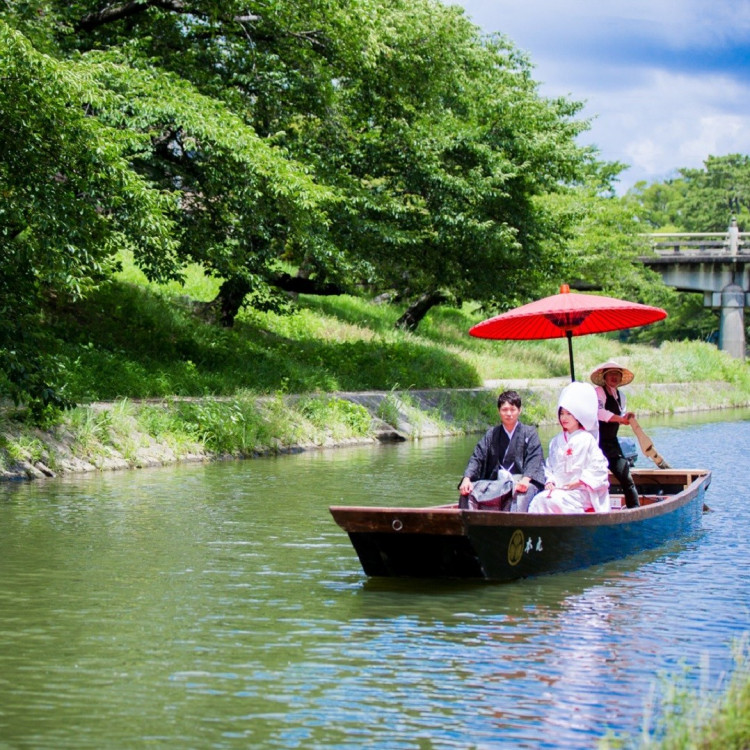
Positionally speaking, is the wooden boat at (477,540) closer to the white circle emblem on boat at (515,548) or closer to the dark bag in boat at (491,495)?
the white circle emblem on boat at (515,548)

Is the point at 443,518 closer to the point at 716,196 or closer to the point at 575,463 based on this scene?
the point at 575,463

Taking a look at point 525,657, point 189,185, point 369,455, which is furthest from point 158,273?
point 525,657

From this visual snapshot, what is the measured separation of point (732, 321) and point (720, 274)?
2.74 m

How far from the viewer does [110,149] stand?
57.2 feet

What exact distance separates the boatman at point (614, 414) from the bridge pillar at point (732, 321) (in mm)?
46213

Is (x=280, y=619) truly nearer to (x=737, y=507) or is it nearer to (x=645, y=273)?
(x=737, y=507)

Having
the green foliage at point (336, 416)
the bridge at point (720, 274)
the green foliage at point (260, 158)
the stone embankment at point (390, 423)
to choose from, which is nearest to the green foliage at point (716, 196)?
the bridge at point (720, 274)

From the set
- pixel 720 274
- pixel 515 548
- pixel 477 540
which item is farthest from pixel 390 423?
pixel 720 274

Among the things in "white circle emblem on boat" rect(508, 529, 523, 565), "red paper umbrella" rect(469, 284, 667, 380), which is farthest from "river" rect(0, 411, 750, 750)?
"red paper umbrella" rect(469, 284, 667, 380)

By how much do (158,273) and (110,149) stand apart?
127 inches

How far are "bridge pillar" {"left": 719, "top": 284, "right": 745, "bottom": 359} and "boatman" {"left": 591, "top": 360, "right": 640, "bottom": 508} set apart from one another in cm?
4621

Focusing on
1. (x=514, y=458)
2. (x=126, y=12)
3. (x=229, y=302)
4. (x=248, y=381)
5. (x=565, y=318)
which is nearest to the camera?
(x=514, y=458)

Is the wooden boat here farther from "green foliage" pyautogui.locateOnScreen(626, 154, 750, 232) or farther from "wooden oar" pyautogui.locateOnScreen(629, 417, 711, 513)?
"green foliage" pyautogui.locateOnScreen(626, 154, 750, 232)

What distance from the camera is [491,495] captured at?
10.2 m
